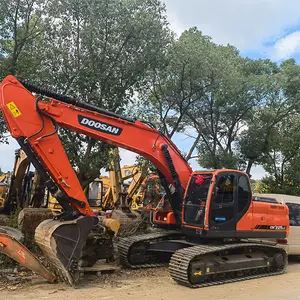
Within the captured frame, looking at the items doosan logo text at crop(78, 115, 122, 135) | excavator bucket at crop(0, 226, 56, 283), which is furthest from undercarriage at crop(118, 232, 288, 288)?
doosan logo text at crop(78, 115, 122, 135)

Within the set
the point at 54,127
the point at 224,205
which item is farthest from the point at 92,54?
the point at 224,205

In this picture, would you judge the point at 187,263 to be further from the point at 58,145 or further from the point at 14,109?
the point at 14,109

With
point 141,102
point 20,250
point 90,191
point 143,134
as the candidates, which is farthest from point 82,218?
point 90,191

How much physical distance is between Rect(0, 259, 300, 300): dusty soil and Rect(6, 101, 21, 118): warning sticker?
3.15 metres

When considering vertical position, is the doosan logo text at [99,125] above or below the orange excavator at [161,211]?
above

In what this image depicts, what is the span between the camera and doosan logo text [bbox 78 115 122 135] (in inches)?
318

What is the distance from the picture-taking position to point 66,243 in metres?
7.27

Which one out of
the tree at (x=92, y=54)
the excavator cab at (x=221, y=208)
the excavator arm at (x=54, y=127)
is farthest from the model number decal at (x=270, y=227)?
the tree at (x=92, y=54)

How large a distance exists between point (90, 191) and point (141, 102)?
5.44 metres

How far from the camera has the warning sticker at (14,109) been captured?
7375 mm

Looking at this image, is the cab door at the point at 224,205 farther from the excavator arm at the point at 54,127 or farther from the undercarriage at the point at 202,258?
the excavator arm at the point at 54,127

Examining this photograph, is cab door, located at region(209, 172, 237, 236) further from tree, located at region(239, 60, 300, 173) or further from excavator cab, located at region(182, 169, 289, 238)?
tree, located at region(239, 60, 300, 173)

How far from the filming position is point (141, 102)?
15625mm

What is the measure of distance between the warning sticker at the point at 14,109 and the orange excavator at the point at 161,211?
0.02m
